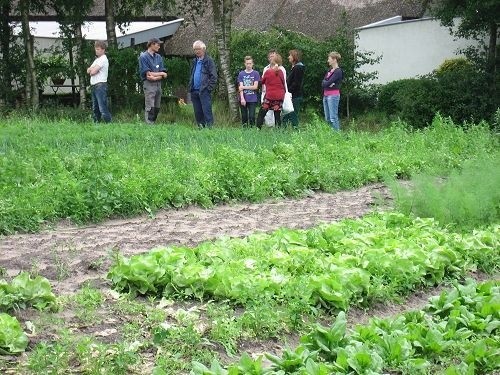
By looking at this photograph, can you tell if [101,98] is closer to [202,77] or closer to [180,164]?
[202,77]

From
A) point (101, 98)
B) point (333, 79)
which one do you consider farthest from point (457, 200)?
point (101, 98)

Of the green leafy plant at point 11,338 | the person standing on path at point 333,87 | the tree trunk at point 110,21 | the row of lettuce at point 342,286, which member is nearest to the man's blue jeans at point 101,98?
the person standing on path at point 333,87

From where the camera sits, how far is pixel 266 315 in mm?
5027

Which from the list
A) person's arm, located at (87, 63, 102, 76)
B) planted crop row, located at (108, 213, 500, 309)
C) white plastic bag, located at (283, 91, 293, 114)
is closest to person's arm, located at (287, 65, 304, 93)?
white plastic bag, located at (283, 91, 293, 114)

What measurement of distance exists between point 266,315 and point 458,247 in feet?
7.87

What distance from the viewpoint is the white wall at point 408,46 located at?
87.7 feet

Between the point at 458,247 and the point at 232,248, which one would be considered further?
the point at 458,247

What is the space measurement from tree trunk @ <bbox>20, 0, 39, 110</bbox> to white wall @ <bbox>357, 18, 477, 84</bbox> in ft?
33.5

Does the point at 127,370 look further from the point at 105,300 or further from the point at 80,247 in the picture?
the point at 80,247

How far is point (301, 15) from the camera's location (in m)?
35.5

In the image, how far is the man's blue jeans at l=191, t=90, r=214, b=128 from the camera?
17.9 metres

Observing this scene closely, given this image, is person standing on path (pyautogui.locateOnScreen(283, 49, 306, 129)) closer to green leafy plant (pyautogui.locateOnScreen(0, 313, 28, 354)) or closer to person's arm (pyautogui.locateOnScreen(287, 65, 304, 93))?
person's arm (pyautogui.locateOnScreen(287, 65, 304, 93))

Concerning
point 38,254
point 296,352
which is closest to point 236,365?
point 296,352

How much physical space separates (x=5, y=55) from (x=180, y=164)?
57.9 ft
